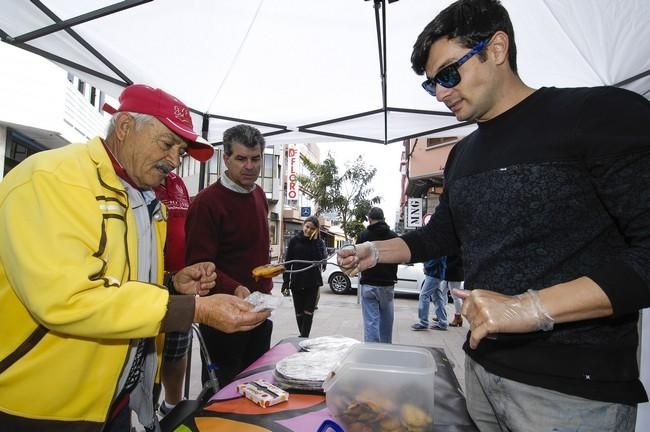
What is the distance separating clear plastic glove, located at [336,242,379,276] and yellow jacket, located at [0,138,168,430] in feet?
3.16

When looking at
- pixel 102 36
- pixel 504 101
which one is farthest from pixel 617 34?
pixel 102 36

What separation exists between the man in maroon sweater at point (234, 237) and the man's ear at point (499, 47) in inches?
72.6

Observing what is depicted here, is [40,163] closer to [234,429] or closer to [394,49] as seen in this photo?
[234,429]

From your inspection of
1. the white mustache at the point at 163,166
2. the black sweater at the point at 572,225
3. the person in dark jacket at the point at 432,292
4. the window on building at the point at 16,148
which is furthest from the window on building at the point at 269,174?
the black sweater at the point at 572,225

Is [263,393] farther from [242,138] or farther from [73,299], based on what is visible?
[242,138]

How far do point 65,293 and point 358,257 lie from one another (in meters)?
1.26

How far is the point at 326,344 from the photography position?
2.14 metres

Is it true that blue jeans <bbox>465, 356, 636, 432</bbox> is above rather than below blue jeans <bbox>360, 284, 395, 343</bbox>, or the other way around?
above

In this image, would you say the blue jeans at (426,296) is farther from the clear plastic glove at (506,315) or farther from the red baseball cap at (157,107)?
the clear plastic glove at (506,315)

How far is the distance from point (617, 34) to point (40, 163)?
3.88 m

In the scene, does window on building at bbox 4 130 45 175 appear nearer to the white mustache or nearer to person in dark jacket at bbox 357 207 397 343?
person in dark jacket at bbox 357 207 397 343

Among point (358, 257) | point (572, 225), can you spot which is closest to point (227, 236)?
point (358, 257)

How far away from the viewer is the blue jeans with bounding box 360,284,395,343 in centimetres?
550

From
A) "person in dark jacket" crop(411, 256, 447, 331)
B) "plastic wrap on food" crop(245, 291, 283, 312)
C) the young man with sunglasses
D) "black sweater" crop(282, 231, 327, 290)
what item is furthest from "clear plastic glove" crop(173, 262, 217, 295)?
"person in dark jacket" crop(411, 256, 447, 331)
